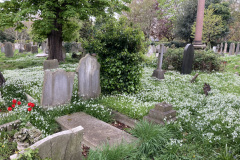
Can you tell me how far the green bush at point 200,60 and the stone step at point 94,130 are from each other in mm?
9660

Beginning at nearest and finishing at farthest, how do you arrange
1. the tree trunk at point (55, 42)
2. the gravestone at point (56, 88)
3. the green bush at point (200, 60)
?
1. the gravestone at point (56, 88)
2. the green bush at point (200, 60)
3. the tree trunk at point (55, 42)

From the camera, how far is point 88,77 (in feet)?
19.8

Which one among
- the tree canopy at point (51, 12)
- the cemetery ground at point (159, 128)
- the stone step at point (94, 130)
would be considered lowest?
the stone step at point (94, 130)

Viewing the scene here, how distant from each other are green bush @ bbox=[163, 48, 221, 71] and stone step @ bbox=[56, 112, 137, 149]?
9660mm

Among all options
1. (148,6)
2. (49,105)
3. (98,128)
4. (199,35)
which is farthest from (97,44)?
(148,6)

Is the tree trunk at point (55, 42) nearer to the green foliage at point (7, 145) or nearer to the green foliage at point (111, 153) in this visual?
the green foliage at point (7, 145)

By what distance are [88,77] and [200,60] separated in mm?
9644

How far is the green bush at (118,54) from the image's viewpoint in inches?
252

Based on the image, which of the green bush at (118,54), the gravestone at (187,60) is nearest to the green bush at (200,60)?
the gravestone at (187,60)

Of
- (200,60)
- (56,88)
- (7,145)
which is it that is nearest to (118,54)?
(56,88)

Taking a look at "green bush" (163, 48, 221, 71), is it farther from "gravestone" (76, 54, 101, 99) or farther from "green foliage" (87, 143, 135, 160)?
"green foliage" (87, 143, 135, 160)

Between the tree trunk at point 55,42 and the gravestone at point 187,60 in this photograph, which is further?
the tree trunk at point 55,42

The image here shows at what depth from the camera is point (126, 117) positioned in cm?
486

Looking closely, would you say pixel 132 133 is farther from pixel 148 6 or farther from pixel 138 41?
pixel 148 6
